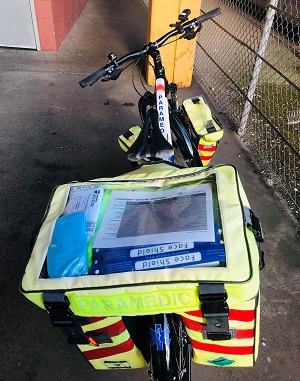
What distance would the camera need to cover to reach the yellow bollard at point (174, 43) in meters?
3.78

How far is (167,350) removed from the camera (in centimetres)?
137

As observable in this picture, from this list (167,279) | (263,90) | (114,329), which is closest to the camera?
(167,279)

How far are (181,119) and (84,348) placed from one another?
169 cm

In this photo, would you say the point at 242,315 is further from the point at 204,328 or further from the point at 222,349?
the point at 222,349

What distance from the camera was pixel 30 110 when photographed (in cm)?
395

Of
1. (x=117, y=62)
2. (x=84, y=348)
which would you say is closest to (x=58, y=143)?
(x=117, y=62)

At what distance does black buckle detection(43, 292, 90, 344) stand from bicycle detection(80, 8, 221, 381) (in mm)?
276

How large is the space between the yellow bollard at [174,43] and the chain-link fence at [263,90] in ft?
0.96

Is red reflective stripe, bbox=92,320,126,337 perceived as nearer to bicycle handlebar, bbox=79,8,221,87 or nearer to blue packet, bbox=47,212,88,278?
blue packet, bbox=47,212,88,278

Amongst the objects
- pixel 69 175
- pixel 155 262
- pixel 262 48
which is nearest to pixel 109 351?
pixel 155 262

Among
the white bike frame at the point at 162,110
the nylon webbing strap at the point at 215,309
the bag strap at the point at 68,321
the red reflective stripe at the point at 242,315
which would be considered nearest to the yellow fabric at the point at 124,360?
the bag strap at the point at 68,321

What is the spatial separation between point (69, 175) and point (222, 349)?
214 cm

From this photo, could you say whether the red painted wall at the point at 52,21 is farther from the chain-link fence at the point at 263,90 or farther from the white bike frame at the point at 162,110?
the white bike frame at the point at 162,110

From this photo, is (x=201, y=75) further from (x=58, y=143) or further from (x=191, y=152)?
(x=191, y=152)
